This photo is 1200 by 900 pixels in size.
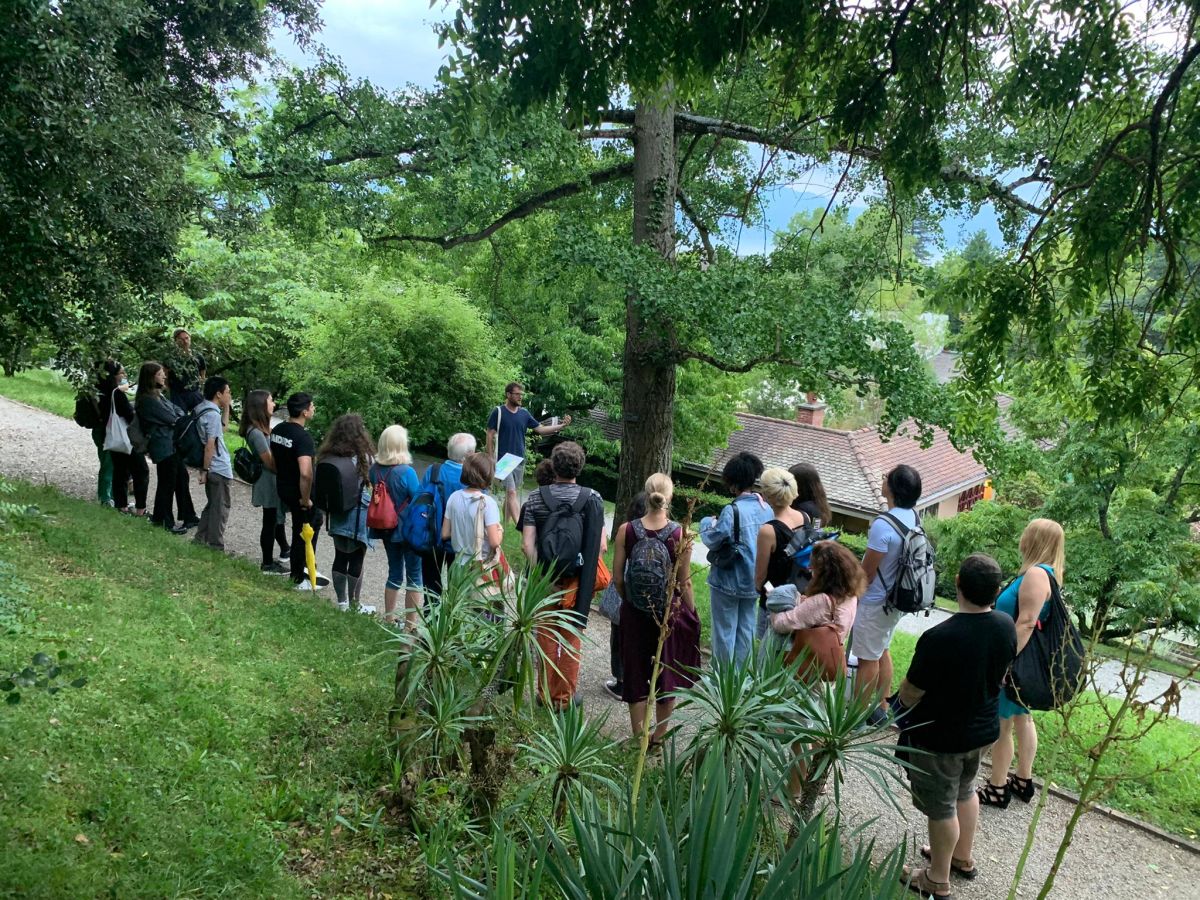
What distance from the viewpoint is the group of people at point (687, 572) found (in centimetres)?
377

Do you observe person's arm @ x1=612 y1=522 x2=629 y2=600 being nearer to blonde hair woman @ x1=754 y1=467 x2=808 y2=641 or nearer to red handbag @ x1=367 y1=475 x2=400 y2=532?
blonde hair woman @ x1=754 y1=467 x2=808 y2=641

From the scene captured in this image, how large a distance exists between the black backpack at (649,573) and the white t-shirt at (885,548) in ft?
4.33

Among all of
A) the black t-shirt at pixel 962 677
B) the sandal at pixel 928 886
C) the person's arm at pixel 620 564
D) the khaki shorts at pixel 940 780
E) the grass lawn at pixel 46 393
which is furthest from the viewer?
the grass lawn at pixel 46 393

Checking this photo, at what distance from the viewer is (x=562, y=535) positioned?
16.7ft

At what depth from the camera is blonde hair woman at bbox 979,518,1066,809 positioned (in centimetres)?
442

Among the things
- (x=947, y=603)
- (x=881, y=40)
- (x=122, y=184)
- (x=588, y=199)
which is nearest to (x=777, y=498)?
(x=881, y=40)

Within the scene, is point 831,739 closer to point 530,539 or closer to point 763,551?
point 763,551

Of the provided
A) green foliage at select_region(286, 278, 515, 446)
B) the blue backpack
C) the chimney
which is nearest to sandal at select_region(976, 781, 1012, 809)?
the blue backpack

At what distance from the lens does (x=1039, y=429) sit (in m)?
18.2

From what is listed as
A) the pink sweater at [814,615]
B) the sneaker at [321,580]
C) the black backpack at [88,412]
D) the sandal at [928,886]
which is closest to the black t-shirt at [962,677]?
the pink sweater at [814,615]

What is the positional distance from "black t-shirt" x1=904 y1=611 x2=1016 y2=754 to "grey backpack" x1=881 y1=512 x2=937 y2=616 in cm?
120

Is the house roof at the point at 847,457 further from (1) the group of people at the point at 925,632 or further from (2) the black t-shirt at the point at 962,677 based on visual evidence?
(2) the black t-shirt at the point at 962,677

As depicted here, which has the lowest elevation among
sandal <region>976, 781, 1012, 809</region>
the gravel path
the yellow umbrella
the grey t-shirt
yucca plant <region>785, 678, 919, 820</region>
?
the gravel path

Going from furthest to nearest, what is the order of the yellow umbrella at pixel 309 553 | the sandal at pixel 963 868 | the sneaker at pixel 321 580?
the sneaker at pixel 321 580 → the yellow umbrella at pixel 309 553 → the sandal at pixel 963 868
